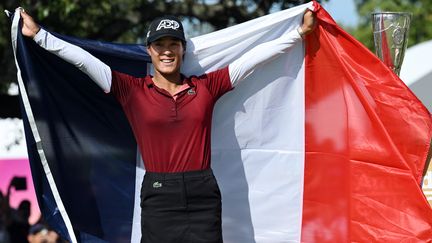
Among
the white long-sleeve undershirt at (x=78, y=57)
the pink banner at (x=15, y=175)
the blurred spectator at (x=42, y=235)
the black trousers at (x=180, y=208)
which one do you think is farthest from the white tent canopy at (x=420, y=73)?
the pink banner at (x=15, y=175)

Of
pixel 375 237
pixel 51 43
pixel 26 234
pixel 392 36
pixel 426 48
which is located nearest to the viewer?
pixel 51 43

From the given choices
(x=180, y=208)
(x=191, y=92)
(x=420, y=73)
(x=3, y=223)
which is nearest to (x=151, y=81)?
(x=191, y=92)

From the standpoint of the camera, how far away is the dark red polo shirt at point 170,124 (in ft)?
17.6

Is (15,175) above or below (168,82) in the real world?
below

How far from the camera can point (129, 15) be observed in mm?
11844

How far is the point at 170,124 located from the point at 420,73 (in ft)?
10.8

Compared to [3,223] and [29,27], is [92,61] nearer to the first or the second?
[29,27]

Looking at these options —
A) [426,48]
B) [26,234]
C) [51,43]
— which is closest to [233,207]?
[51,43]

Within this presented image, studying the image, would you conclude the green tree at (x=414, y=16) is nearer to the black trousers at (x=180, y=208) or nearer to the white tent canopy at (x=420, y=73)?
the white tent canopy at (x=420, y=73)

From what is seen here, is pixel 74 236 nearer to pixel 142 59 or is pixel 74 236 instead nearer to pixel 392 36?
pixel 142 59

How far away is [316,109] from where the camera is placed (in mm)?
6070

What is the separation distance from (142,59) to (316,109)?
1114mm

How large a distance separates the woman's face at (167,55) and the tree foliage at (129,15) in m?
5.77

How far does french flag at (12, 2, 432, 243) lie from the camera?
5.82 meters
